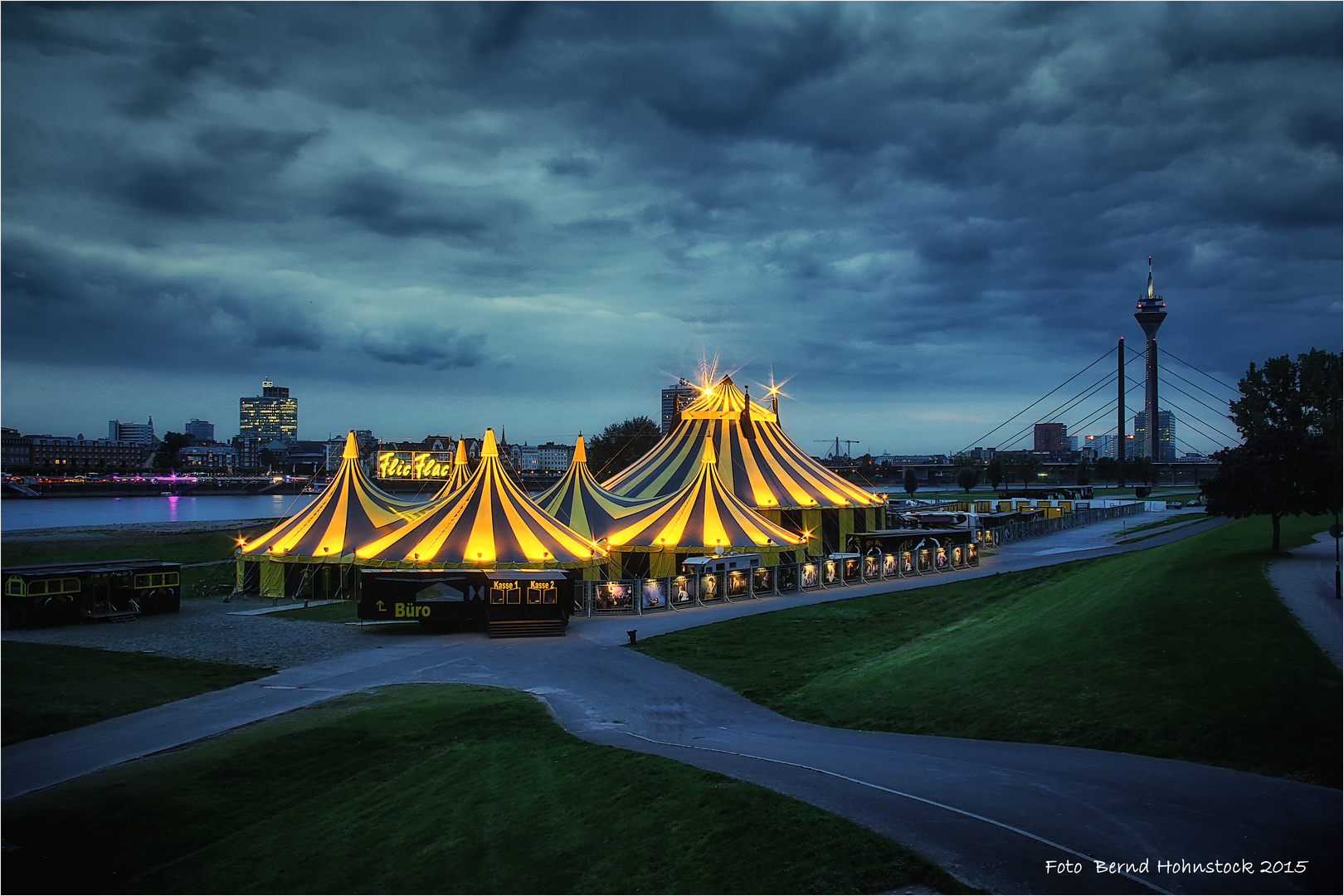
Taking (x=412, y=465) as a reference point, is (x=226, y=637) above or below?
below

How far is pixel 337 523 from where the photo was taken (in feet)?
80.4

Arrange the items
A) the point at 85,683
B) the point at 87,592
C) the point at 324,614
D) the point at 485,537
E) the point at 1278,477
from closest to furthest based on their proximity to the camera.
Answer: the point at 85,683 → the point at 1278,477 → the point at 87,592 → the point at 324,614 → the point at 485,537

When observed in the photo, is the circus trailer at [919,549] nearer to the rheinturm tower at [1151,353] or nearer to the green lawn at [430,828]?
the green lawn at [430,828]

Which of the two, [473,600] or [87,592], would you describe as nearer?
[473,600]

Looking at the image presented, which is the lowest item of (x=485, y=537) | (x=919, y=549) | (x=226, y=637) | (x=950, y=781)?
(x=226, y=637)

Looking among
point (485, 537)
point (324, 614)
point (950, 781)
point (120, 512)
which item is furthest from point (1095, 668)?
point (120, 512)

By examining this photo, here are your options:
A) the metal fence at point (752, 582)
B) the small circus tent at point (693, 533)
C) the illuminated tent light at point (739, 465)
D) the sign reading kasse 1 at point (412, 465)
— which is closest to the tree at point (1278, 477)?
the metal fence at point (752, 582)

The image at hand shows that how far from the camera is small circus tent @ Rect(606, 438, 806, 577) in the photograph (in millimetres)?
24906

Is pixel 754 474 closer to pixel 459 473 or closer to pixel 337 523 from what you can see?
pixel 459 473

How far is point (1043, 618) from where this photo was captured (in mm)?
14430

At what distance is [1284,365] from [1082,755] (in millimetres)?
35495

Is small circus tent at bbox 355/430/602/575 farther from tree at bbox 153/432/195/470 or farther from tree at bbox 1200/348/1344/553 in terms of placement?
tree at bbox 153/432/195/470

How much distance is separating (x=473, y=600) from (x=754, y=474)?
15.7m

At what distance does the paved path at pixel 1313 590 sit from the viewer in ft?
31.6
